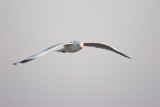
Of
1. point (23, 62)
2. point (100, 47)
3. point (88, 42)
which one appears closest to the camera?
point (23, 62)

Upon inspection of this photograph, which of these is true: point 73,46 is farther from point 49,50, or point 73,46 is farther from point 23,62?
point 23,62

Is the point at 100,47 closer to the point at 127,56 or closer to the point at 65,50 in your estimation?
the point at 127,56

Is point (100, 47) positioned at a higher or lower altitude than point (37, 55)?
lower

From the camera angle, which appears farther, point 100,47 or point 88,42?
point 100,47

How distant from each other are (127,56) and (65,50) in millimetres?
4057

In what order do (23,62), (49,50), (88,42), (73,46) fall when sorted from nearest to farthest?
(23,62) → (49,50) → (73,46) → (88,42)

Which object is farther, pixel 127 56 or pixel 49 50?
pixel 127 56

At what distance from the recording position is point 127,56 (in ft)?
59.1

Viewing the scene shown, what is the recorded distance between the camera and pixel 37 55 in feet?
41.8

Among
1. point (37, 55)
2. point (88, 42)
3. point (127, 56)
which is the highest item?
point (37, 55)

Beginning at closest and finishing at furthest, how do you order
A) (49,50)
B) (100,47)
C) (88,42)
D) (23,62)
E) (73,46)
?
(23,62) → (49,50) → (73,46) → (88,42) → (100,47)

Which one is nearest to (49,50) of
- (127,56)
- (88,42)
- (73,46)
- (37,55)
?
(37,55)

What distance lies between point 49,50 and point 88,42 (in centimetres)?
340

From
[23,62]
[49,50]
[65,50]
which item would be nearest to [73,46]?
[65,50]
